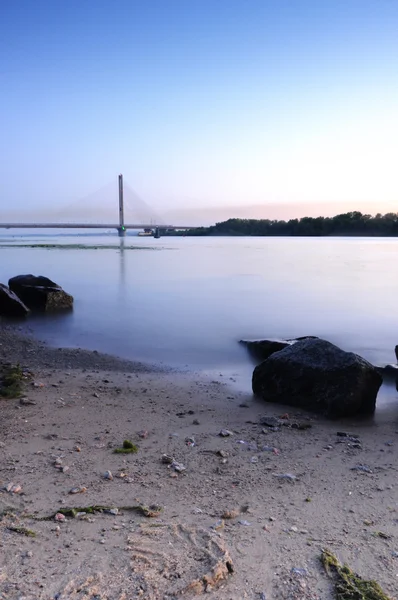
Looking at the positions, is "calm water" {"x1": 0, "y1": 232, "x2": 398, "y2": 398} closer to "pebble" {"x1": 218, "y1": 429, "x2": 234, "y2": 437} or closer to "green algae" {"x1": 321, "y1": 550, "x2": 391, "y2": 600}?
"pebble" {"x1": 218, "y1": 429, "x2": 234, "y2": 437}

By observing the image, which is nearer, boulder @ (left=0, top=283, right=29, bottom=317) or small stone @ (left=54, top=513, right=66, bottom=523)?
small stone @ (left=54, top=513, right=66, bottom=523)

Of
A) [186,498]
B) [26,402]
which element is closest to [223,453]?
[186,498]

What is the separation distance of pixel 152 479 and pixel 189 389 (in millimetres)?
2923

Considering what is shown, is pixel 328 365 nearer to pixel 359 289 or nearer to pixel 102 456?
pixel 102 456

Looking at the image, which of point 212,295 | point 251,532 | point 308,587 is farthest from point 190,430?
point 212,295

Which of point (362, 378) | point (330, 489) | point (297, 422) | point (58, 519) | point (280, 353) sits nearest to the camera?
point (58, 519)

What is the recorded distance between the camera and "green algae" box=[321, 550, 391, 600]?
2.50 m

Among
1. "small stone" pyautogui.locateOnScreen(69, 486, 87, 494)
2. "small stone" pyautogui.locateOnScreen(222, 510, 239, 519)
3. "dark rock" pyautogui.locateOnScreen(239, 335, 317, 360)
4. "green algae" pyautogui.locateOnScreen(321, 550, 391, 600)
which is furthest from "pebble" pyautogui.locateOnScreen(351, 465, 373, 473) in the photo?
"dark rock" pyautogui.locateOnScreen(239, 335, 317, 360)

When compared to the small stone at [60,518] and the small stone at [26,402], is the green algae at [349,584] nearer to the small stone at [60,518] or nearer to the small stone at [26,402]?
the small stone at [60,518]

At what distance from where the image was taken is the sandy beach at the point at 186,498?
101 inches

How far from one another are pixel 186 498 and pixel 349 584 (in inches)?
52.2

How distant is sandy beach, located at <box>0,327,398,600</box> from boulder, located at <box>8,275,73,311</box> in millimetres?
7808

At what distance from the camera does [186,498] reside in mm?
3553

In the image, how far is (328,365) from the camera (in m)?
5.96
